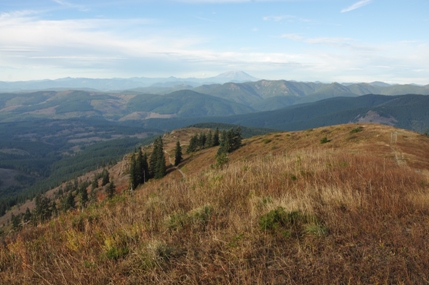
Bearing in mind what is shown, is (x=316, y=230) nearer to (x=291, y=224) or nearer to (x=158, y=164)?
(x=291, y=224)

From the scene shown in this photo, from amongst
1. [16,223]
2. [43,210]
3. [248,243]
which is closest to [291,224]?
[248,243]

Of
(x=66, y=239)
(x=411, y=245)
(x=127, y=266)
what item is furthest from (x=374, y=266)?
(x=66, y=239)

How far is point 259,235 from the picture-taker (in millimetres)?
4809

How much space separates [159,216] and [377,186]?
627 cm

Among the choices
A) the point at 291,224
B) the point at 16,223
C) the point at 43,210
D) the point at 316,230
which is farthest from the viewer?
the point at 16,223

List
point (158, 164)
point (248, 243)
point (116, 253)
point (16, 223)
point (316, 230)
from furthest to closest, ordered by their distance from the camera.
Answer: point (158, 164) < point (16, 223) < point (316, 230) < point (116, 253) < point (248, 243)

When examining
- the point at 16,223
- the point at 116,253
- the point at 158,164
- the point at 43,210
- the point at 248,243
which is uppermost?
Answer: the point at 248,243

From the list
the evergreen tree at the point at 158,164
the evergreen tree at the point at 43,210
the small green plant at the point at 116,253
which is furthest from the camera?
the evergreen tree at the point at 158,164

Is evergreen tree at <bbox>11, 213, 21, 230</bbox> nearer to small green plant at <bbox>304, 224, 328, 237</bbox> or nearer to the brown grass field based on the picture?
the brown grass field

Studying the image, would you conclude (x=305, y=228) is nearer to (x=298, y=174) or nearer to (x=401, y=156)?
(x=298, y=174)

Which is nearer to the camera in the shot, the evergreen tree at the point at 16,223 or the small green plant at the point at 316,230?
the small green plant at the point at 316,230

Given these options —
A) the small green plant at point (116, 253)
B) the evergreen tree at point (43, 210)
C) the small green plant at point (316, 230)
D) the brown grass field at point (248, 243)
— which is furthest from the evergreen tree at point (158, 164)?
the small green plant at point (316, 230)

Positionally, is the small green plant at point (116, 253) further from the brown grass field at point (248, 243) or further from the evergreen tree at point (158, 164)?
the evergreen tree at point (158, 164)

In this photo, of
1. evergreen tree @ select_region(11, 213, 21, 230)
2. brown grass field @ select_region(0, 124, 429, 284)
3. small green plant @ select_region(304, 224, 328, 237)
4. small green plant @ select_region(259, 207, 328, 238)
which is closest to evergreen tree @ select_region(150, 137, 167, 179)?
evergreen tree @ select_region(11, 213, 21, 230)
